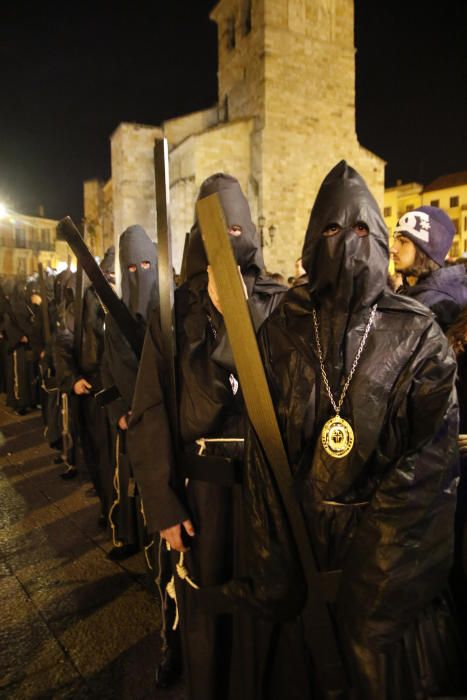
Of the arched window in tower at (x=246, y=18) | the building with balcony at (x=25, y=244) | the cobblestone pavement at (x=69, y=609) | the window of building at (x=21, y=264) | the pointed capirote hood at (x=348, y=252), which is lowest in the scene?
the cobblestone pavement at (x=69, y=609)

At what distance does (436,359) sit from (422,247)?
5.36 feet

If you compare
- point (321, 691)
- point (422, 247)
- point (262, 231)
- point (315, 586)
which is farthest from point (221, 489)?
point (262, 231)

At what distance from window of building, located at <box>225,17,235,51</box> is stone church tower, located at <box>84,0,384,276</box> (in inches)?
15.7

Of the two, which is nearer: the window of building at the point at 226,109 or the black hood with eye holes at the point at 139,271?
the black hood with eye holes at the point at 139,271

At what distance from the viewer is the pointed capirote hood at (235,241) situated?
2.44 metres

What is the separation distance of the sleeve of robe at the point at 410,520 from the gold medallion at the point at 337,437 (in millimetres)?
140

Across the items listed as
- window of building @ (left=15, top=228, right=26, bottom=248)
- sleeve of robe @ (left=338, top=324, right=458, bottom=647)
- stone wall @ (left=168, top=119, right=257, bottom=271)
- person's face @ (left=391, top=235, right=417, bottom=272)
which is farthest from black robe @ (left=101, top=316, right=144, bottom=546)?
window of building @ (left=15, top=228, right=26, bottom=248)

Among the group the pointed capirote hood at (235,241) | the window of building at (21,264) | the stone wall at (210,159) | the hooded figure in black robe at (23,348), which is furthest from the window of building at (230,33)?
the window of building at (21,264)

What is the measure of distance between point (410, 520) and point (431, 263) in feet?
6.47

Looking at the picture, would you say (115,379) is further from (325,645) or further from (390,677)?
(390,677)

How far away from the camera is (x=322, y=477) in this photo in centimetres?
154

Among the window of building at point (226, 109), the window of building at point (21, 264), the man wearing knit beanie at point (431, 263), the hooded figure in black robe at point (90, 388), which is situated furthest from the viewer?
the window of building at point (21, 264)

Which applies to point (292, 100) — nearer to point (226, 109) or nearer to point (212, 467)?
point (226, 109)

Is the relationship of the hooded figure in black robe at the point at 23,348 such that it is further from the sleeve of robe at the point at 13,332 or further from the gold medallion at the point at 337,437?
the gold medallion at the point at 337,437
